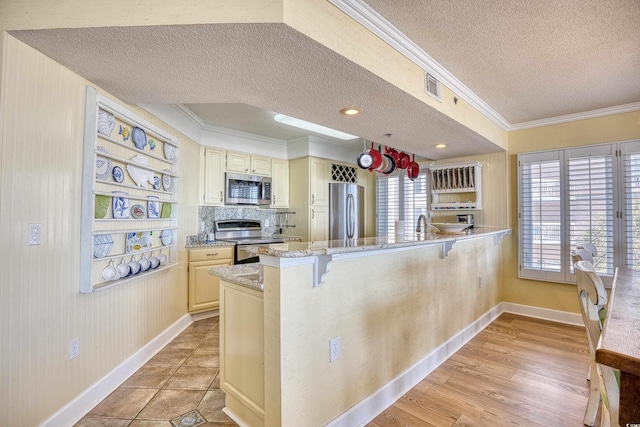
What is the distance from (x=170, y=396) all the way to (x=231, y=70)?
214 cm

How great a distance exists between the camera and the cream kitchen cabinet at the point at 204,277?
3.45m

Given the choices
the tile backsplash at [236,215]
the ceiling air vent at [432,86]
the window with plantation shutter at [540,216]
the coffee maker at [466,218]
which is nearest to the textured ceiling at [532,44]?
the ceiling air vent at [432,86]

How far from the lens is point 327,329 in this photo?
63.6 inches

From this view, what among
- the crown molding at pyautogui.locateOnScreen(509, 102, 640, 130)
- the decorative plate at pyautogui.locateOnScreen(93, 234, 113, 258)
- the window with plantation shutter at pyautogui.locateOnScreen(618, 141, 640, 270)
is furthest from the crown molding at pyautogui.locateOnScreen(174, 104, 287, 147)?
the window with plantation shutter at pyautogui.locateOnScreen(618, 141, 640, 270)

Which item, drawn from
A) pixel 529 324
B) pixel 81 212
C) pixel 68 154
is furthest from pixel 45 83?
pixel 529 324

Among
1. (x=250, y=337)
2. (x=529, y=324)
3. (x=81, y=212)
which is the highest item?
(x=81, y=212)

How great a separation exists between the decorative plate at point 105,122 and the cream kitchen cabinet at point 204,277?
173cm

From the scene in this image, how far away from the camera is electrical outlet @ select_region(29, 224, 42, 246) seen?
61.5 inches

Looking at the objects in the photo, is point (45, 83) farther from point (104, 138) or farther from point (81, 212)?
point (81, 212)

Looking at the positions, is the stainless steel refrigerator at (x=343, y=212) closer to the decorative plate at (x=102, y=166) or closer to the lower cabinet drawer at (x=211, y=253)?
the lower cabinet drawer at (x=211, y=253)

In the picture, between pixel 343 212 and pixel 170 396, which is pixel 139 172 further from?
pixel 343 212

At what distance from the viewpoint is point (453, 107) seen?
8.65ft

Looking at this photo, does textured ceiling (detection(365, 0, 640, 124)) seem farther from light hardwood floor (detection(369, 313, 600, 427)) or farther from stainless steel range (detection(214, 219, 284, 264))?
stainless steel range (detection(214, 219, 284, 264))

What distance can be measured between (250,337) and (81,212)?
1309 millimetres
